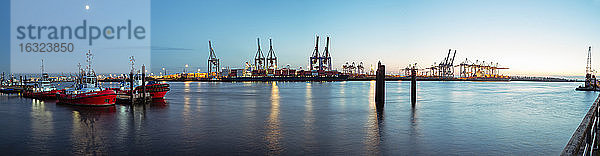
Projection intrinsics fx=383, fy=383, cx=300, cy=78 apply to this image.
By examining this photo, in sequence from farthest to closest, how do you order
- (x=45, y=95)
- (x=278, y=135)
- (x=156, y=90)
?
(x=45, y=95) → (x=156, y=90) → (x=278, y=135)

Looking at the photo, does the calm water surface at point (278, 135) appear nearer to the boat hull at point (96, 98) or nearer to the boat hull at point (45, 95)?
the boat hull at point (96, 98)

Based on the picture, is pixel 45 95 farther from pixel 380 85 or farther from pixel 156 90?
pixel 380 85

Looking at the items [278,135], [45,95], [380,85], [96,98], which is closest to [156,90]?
[96,98]

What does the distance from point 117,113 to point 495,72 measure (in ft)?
676

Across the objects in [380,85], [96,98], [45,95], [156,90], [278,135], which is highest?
[380,85]

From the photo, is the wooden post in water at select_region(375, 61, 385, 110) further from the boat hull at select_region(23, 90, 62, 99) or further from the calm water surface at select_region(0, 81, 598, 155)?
the boat hull at select_region(23, 90, 62, 99)

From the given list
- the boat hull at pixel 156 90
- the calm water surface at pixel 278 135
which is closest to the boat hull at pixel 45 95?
the boat hull at pixel 156 90

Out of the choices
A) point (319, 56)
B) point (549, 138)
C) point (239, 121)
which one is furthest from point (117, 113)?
point (319, 56)

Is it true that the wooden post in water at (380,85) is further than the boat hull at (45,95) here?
No

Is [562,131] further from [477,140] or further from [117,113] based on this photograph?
[117,113]

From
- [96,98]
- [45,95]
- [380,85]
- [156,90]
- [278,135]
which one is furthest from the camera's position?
[45,95]

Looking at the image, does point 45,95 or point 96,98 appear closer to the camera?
point 96,98

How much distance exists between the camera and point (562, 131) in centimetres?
1517

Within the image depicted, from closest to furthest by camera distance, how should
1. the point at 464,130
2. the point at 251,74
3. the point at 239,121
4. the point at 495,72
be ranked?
the point at 464,130
the point at 239,121
the point at 251,74
the point at 495,72
